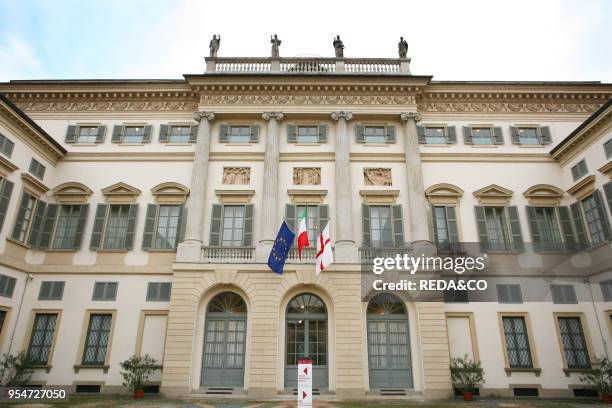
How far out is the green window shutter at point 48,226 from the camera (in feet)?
59.3

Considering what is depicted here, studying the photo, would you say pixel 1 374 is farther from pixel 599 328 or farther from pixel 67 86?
pixel 599 328

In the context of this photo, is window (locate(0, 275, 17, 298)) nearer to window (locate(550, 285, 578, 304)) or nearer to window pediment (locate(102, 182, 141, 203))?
window pediment (locate(102, 182, 141, 203))

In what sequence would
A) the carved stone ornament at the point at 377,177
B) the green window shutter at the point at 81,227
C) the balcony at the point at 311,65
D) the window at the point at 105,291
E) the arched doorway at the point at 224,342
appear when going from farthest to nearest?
the balcony at the point at 311,65 → the carved stone ornament at the point at 377,177 → the green window shutter at the point at 81,227 → the window at the point at 105,291 → the arched doorway at the point at 224,342

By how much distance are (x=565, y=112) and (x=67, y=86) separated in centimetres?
2526

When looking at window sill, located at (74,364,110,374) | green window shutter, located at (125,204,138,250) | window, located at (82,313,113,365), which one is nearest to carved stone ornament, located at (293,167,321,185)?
green window shutter, located at (125,204,138,250)

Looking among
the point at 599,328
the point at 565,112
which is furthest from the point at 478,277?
the point at 565,112

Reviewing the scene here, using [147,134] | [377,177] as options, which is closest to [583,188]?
[377,177]

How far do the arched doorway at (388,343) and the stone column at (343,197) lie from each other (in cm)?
234

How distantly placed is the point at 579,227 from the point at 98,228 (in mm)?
21936

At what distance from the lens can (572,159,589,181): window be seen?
1777cm

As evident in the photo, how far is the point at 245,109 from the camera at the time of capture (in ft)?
65.0

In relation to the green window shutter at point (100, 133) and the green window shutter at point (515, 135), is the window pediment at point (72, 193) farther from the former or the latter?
the green window shutter at point (515, 135)

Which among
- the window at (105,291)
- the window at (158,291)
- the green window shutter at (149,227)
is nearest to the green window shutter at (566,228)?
A: the window at (158,291)

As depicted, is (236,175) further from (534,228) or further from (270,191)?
(534,228)
